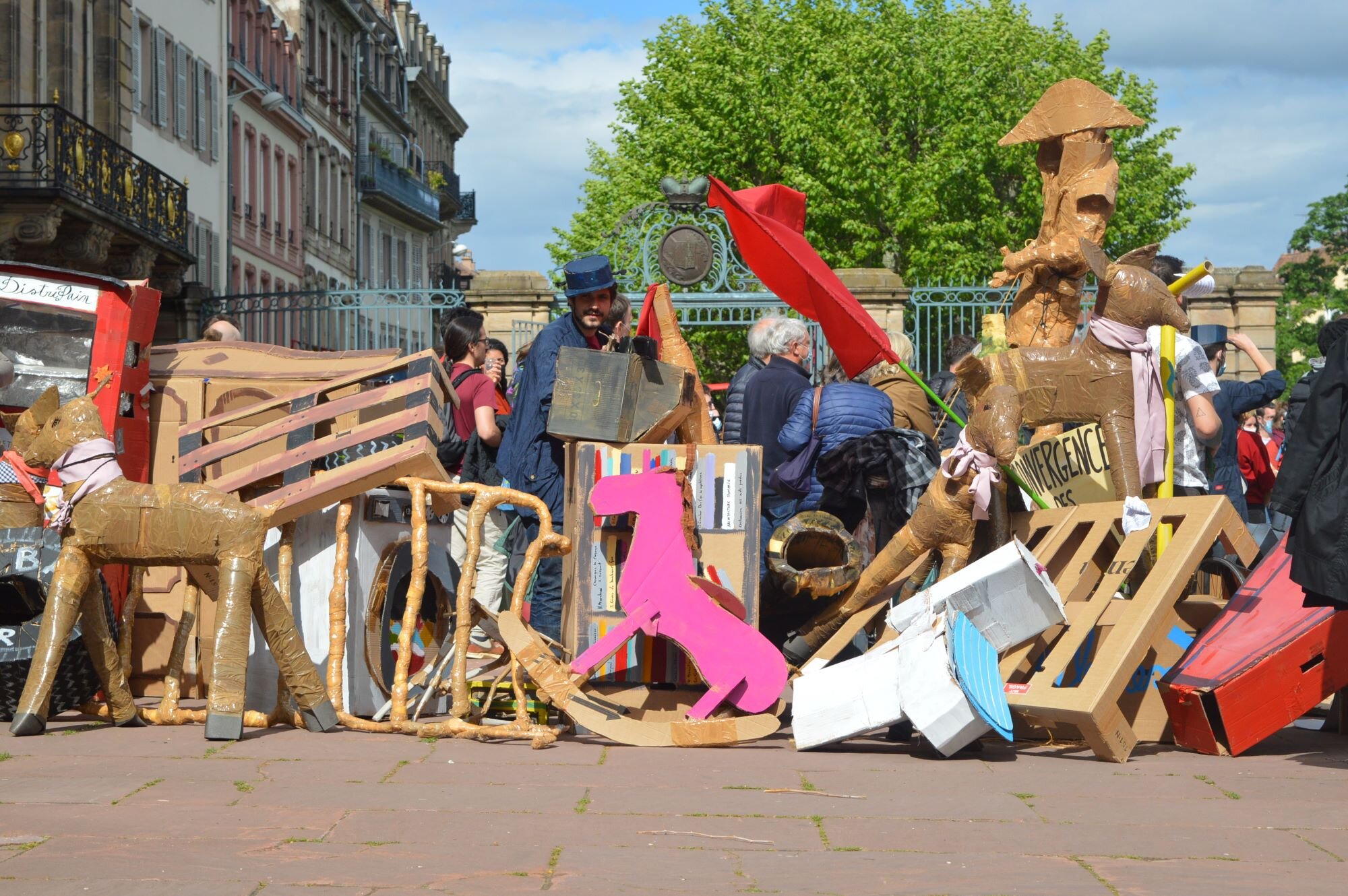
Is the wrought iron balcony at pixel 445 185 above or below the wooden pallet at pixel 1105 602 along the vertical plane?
above

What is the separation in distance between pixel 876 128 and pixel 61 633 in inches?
1332

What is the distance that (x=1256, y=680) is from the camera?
265 inches

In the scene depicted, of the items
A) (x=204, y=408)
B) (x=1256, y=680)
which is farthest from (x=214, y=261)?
(x=1256, y=680)

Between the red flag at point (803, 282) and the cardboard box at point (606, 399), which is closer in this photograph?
the cardboard box at point (606, 399)

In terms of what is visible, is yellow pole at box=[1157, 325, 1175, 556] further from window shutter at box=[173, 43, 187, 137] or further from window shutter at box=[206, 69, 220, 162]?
window shutter at box=[206, 69, 220, 162]

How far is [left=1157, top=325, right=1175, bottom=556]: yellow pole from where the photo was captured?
7855mm

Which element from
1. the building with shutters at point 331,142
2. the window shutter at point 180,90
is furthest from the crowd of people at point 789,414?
the building with shutters at point 331,142

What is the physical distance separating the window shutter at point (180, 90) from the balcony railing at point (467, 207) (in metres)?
39.4

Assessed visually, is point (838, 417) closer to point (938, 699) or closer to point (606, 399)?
point (606, 399)

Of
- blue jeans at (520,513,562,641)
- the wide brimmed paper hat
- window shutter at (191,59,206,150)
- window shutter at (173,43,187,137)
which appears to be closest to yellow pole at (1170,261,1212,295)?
the wide brimmed paper hat

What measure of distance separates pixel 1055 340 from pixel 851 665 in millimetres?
2471

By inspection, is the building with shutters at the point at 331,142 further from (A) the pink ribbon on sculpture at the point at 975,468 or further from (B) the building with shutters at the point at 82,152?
(A) the pink ribbon on sculpture at the point at 975,468

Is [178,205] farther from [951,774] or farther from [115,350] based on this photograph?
[951,774]

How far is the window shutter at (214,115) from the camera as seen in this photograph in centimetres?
3750
